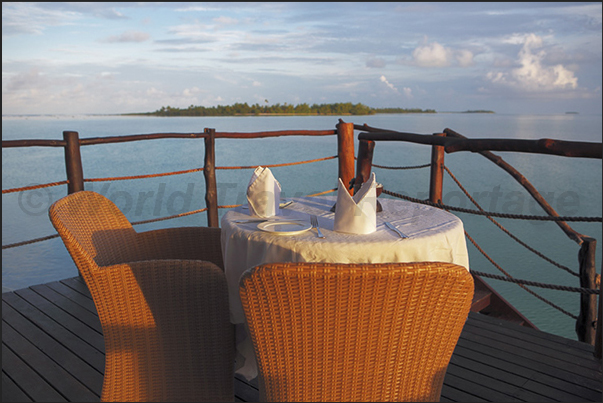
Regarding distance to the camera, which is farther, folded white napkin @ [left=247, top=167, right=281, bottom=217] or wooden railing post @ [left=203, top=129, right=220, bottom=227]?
wooden railing post @ [left=203, top=129, right=220, bottom=227]

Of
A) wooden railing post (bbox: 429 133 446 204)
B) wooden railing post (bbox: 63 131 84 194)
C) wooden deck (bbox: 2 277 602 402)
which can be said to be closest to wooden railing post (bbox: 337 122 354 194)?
wooden railing post (bbox: 429 133 446 204)

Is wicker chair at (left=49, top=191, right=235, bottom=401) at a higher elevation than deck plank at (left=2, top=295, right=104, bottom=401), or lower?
higher

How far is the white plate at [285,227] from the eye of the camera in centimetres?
149

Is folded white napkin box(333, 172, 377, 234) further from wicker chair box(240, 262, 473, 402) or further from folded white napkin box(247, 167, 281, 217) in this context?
wicker chair box(240, 262, 473, 402)

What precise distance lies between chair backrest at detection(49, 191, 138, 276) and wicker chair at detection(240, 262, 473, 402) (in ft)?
2.69

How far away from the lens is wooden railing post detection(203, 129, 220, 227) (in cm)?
356

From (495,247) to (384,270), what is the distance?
1368cm

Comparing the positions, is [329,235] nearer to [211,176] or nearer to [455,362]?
[455,362]

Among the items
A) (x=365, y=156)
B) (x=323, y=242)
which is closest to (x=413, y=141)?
(x=365, y=156)

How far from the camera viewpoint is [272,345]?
104cm

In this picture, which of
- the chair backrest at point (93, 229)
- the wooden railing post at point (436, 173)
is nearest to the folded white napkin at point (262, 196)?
the chair backrest at point (93, 229)

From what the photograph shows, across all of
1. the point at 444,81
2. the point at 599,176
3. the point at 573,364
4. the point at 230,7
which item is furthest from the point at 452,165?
the point at 573,364

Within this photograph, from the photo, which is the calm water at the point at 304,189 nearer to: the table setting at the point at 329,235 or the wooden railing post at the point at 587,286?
the wooden railing post at the point at 587,286

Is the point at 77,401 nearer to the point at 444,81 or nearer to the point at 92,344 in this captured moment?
the point at 92,344
